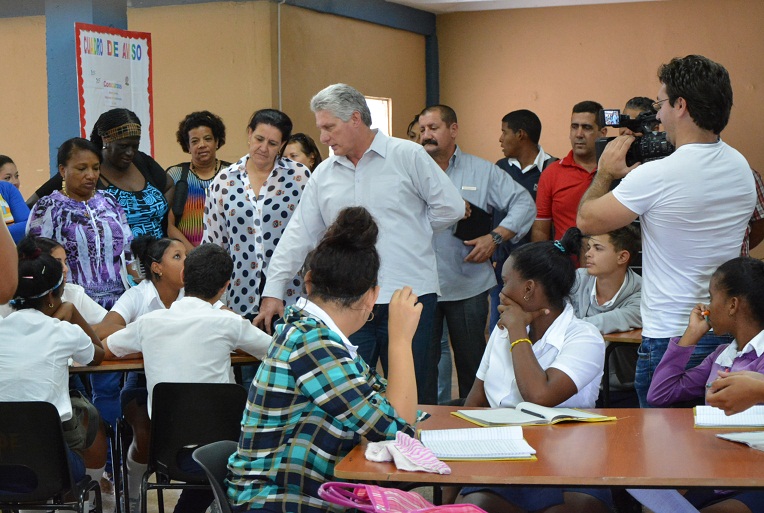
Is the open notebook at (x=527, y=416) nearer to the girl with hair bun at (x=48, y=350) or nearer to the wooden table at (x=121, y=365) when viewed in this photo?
the wooden table at (x=121, y=365)

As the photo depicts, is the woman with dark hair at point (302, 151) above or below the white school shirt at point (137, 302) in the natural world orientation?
above

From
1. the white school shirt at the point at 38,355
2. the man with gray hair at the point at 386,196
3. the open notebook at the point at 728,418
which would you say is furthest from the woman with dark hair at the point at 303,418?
the man with gray hair at the point at 386,196

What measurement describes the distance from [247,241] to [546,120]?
5532 mm

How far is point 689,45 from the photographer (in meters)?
9.13

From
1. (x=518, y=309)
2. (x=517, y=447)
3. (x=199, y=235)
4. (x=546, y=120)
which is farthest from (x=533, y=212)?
(x=546, y=120)

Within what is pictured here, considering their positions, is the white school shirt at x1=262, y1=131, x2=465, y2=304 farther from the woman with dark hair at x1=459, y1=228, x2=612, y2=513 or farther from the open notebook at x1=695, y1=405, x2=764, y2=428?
the open notebook at x1=695, y1=405, x2=764, y2=428

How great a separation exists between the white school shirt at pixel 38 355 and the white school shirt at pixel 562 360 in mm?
1559

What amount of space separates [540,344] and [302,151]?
11.1 ft

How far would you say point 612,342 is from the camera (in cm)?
439

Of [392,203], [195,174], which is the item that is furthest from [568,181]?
[195,174]

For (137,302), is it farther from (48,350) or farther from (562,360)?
(562,360)

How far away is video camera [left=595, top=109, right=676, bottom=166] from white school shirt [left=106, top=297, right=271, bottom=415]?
5.00ft

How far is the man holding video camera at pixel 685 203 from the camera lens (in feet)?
10.4

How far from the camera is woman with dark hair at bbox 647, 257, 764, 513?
3020mm
